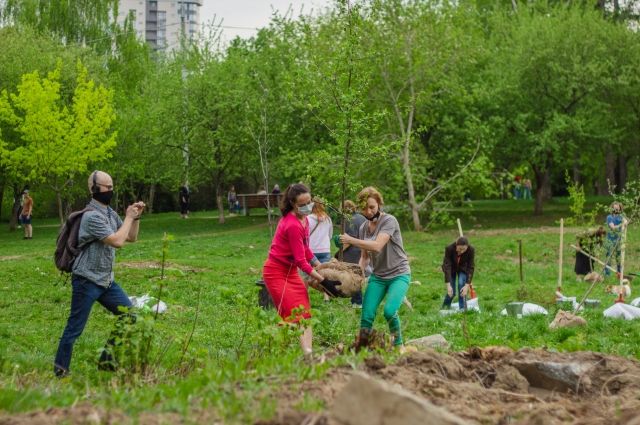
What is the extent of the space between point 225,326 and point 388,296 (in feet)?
10.0

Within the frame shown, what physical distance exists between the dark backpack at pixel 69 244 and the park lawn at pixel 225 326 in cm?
58

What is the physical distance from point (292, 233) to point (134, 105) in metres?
38.8

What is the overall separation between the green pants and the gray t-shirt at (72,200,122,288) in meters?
2.52

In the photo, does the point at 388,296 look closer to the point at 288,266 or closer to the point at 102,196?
the point at 288,266

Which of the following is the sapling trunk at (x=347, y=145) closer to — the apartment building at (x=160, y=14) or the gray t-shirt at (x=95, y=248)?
the gray t-shirt at (x=95, y=248)

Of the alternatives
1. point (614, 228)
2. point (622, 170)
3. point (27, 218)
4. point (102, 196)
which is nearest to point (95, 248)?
point (102, 196)

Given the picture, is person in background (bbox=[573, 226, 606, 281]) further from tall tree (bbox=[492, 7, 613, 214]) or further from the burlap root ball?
tall tree (bbox=[492, 7, 613, 214])

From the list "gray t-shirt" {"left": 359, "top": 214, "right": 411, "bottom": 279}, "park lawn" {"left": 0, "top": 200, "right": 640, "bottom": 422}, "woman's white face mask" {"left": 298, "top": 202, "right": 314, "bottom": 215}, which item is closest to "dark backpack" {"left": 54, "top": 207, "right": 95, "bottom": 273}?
"park lawn" {"left": 0, "top": 200, "right": 640, "bottom": 422}

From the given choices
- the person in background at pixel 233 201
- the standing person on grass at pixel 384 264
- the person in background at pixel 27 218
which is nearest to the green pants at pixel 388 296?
the standing person on grass at pixel 384 264

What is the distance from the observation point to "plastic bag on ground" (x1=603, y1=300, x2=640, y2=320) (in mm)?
11656

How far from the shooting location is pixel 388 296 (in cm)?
877

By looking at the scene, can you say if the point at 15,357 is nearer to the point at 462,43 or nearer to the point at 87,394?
the point at 87,394

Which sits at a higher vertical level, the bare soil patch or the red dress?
the red dress

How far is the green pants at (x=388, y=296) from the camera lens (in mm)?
8664
